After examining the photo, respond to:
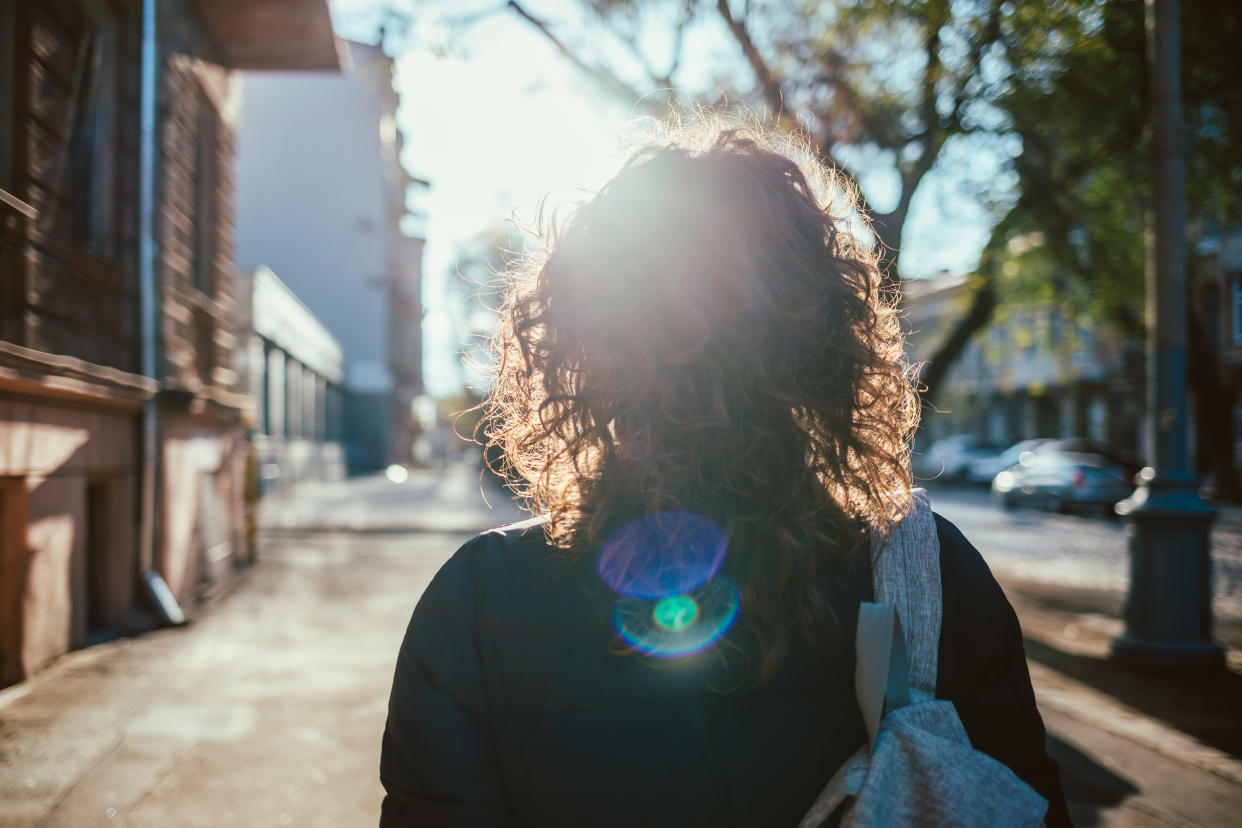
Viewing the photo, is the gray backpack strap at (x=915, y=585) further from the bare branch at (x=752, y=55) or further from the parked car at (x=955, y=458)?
the parked car at (x=955, y=458)

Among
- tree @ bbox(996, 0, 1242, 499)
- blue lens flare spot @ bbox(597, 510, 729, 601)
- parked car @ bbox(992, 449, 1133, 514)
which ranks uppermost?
tree @ bbox(996, 0, 1242, 499)

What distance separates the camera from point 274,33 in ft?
29.8

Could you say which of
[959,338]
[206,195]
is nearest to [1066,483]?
[959,338]

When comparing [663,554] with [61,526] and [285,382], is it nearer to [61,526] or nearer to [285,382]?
[61,526]

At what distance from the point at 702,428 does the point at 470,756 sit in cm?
56

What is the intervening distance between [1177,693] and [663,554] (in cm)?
508

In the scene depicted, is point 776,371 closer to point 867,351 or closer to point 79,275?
point 867,351

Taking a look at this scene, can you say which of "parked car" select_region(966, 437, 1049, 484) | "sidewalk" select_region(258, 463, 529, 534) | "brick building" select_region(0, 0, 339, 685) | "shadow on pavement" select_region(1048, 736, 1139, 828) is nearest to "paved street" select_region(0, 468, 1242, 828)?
"shadow on pavement" select_region(1048, 736, 1139, 828)

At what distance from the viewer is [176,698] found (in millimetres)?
4832

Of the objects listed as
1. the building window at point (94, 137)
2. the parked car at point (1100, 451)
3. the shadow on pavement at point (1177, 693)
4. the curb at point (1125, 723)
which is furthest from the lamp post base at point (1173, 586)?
the parked car at point (1100, 451)

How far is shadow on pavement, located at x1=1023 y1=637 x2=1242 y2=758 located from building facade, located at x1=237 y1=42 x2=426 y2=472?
111 ft

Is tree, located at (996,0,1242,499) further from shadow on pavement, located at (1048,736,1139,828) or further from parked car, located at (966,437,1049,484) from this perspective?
parked car, located at (966,437,1049,484)

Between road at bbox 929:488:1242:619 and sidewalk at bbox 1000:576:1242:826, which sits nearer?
sidewalk at bbox 1000:576:1242:826

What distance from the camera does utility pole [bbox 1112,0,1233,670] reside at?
18.2ft
